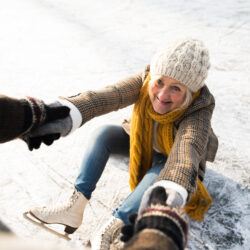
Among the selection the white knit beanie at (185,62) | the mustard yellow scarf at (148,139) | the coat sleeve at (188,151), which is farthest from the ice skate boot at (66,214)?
the white knit beanie at (185,62)

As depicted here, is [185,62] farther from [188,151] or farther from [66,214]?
[66,214]

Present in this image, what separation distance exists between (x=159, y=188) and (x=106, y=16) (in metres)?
3.54

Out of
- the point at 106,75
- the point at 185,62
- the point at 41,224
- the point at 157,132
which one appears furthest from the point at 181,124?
the point at 106,75

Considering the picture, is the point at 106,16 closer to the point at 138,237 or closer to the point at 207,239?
the point at 207,239

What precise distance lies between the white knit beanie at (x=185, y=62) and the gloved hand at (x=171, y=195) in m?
0.47

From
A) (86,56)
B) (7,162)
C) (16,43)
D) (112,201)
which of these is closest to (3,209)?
(7,162)

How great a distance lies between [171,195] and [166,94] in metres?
0.50

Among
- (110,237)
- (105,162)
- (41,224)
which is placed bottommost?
(41,224)

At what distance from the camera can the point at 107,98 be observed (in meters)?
1.23

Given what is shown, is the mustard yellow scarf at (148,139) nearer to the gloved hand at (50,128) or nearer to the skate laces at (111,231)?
the skate laces at (111,231)

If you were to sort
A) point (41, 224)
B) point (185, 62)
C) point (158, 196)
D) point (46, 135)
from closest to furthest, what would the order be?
1. point (158, 196)
2. point (46, 135)
3. point (185, 62)
4. point (41, 224)

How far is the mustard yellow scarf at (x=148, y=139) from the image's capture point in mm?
1226

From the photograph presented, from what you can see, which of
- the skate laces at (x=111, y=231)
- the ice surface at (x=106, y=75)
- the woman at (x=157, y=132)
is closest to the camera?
the woman at (x=157, y=132)

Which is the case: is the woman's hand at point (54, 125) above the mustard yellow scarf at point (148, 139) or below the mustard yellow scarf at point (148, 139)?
above
